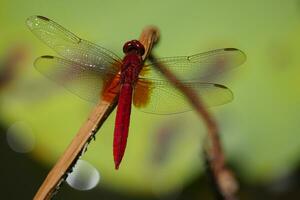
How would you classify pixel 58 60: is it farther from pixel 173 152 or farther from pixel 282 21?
pixel 282 21

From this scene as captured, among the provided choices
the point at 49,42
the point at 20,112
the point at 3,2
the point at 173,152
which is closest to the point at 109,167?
the point at 173,152

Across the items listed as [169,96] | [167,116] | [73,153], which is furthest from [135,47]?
[73,153]

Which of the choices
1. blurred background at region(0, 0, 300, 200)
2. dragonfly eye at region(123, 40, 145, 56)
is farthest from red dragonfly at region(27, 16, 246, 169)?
blurred background at region(0, 0, 300, 200)

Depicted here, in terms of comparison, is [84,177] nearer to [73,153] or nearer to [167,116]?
[167,116]

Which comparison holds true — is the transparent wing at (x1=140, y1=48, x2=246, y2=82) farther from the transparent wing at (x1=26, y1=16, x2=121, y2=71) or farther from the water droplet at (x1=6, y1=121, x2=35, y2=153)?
the water droplet at (x1=6, y1=121, x2=35, y2=153)

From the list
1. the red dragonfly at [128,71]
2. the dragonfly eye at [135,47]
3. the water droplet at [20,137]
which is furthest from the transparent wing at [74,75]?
the water droplet at [20,137]

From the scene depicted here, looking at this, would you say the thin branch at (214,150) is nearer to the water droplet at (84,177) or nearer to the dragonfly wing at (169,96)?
the dragonfly wing at (169,96)
